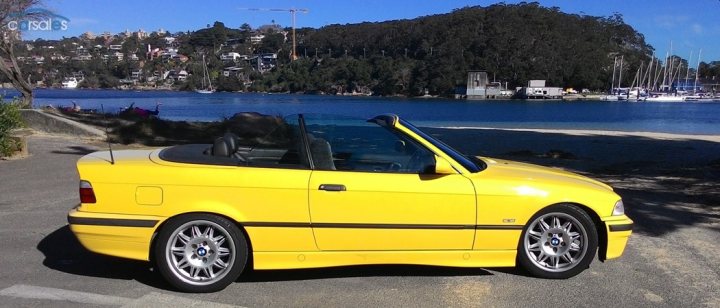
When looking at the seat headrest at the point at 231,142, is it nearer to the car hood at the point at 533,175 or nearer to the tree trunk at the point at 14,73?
the car hood at the point at 533,175

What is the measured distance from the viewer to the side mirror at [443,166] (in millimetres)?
4352

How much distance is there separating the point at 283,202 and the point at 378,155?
3.03 feet

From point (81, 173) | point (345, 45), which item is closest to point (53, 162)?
point (81, 173)

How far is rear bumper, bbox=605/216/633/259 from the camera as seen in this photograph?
4.62m

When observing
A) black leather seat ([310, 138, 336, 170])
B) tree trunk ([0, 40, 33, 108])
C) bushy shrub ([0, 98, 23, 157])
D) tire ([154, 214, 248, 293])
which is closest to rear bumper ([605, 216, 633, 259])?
black leather seat ([310, 138, 336, 170])

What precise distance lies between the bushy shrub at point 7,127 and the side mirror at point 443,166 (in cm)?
952

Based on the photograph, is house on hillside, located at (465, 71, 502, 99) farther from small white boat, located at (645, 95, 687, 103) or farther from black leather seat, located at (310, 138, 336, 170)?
black leather seat, located at (310, 138, 336, 170)

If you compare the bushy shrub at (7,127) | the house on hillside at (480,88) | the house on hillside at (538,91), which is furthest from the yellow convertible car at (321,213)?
the house on hillside at (538,91)

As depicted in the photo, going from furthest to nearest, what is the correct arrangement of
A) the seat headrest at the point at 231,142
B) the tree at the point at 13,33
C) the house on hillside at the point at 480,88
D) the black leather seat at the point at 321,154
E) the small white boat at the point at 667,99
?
the house on hillside at the point at 480,88 → the small white boat at the point at 667,99 → the tree at the point at 13,33 → the seat headrest at the point at 231,142 → the black leather seat at the point at 321,154

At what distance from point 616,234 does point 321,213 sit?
7.68ft

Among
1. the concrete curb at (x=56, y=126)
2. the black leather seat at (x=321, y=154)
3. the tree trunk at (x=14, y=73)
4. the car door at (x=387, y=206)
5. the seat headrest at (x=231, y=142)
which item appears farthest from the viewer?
the tree trunk at (x=14, y=73)

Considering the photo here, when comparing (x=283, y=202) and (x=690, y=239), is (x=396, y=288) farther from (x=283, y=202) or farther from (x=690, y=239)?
(x=690, y=239)

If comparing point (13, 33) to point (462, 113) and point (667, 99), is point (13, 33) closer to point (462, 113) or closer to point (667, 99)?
point (462, 113)

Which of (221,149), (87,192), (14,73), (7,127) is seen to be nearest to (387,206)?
(221,149)
